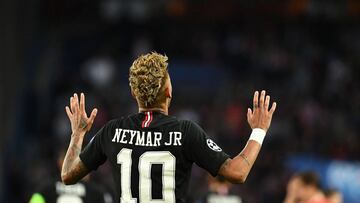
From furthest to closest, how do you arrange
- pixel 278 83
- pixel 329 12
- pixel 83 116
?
pixel 329 12
pixel 278 83
pixel 83 116

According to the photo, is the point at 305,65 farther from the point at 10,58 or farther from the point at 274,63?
the point at 10,58

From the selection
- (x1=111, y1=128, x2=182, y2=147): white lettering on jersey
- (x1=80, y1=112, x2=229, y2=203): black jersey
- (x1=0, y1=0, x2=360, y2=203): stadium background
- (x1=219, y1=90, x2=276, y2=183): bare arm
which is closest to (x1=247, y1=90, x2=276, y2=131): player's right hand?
(x1=219, y1=90, x2=276, y2=183): bare arm

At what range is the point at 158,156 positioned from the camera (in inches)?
194

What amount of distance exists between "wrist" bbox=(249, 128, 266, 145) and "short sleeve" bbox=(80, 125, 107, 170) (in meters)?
0.81

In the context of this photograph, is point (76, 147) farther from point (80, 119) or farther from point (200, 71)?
point (200, 71)

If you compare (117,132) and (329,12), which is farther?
(329,12)

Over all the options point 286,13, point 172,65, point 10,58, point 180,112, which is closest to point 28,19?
point 10,58

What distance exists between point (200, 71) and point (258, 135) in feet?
52.5

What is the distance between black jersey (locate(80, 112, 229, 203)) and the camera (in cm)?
489

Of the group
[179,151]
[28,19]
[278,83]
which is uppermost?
[28,19]

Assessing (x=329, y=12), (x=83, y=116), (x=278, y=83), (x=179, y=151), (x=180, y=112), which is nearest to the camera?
(x=179, y=151)

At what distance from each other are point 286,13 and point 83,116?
17921mm

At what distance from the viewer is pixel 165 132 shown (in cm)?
498

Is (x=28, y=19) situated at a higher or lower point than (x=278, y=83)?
higher
